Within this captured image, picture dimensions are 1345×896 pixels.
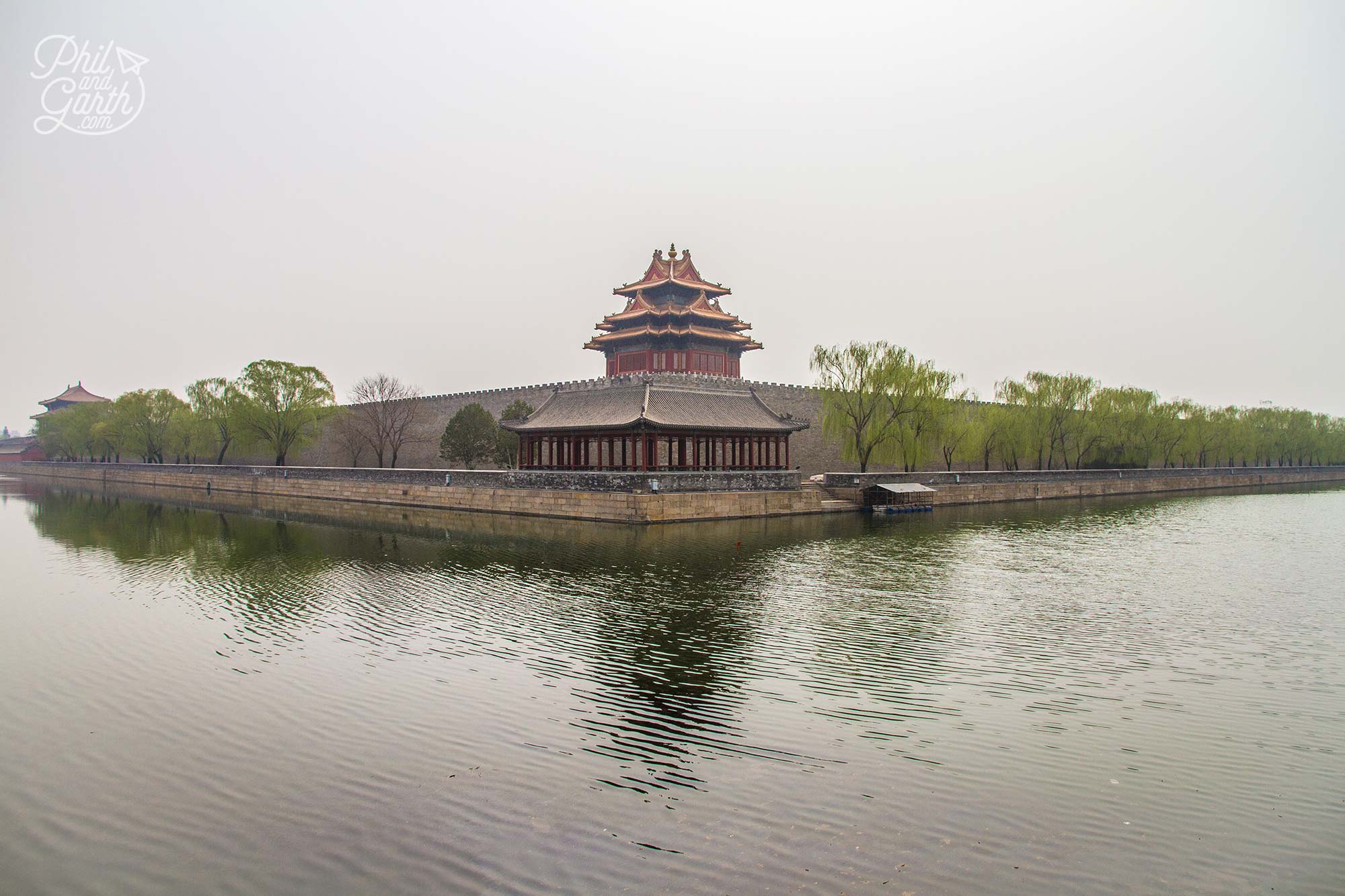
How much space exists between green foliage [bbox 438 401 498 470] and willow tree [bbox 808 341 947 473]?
1319 centimetres

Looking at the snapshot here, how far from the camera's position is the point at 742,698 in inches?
283

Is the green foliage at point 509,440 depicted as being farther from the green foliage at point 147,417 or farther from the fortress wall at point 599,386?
the green foliage at point 147,417

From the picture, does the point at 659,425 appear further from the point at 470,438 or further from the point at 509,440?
the point at 470,438

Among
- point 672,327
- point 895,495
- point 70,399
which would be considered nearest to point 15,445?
point 70,399

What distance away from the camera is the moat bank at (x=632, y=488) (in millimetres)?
22578

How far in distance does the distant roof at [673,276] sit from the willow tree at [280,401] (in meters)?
15.0

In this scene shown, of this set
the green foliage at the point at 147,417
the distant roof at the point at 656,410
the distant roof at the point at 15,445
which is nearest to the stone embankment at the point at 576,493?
the distant roof at the point at 656,410

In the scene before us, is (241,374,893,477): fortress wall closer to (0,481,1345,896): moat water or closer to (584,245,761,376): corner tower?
(584,245,761,376): corner tower

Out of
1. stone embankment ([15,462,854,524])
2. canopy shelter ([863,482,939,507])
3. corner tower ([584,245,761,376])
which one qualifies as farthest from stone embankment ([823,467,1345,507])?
corner tower ([584,245,761,376])

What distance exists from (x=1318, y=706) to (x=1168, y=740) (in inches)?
76.3

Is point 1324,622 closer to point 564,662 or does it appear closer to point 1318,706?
point 1318,706

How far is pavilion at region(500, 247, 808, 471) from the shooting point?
2495 centimetres

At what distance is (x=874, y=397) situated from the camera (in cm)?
3169

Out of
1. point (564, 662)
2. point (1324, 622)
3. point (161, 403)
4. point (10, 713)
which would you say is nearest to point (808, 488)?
point (1324, 622)
